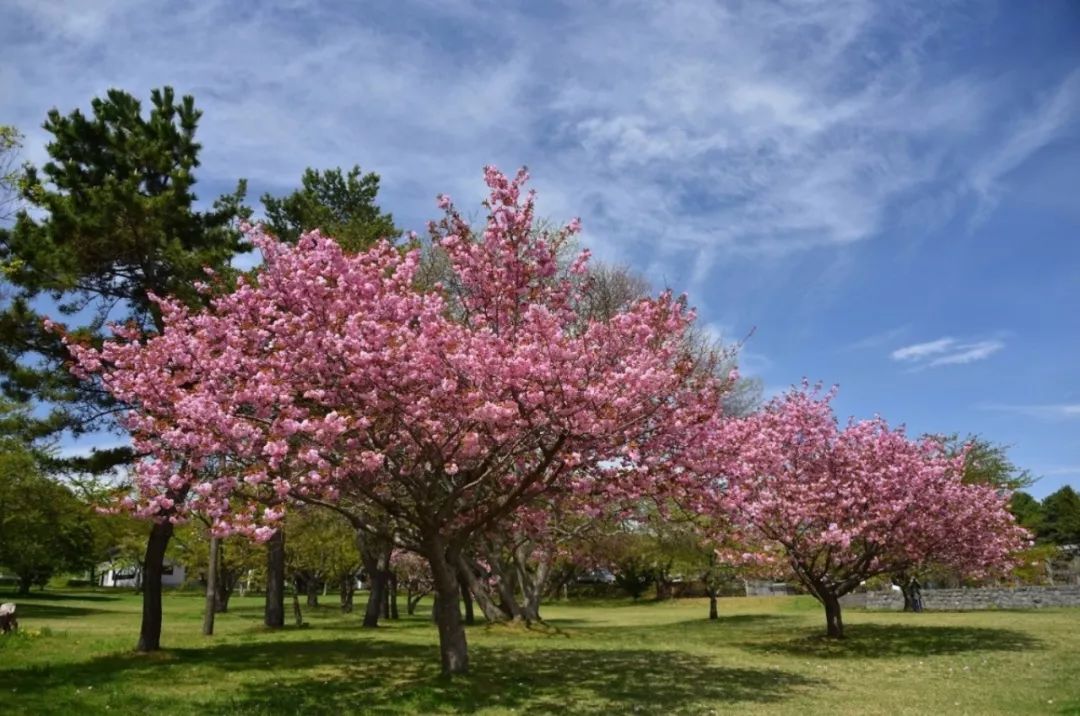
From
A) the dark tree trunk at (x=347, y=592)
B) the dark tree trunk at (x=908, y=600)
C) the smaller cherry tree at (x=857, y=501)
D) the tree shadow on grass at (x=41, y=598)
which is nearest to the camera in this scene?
the smaller cherry tree at (x=857, y=501)

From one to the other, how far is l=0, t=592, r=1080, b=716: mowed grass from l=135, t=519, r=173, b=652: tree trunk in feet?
1.33

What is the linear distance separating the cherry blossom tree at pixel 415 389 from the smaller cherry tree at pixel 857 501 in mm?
8104

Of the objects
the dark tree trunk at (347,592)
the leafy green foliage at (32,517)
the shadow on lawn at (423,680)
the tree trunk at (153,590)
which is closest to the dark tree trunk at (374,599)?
the leafy green foliage at (32,517)

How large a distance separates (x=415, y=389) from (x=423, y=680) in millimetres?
5385

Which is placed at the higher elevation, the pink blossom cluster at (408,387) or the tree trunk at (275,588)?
the pink blossom cluster at (408,387)

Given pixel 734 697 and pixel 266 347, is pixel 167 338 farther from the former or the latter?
pixel 734 697

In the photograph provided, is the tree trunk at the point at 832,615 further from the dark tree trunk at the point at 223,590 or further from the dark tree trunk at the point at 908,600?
the dark tree trunk at the point at 223,590

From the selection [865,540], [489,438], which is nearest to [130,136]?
[489,438]

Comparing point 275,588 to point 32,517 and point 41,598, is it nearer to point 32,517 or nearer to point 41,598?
point 32,517

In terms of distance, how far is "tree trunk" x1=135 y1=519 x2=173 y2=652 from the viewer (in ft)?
56.5

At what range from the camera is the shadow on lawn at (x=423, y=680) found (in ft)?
36.0

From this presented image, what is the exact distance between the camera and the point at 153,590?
17.5m

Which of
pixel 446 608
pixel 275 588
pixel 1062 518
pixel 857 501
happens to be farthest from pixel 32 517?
pixel 1062 518

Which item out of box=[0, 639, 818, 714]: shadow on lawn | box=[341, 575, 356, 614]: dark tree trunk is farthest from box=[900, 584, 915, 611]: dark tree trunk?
box=[341, 575, 356, 614]: dark tree trunk
